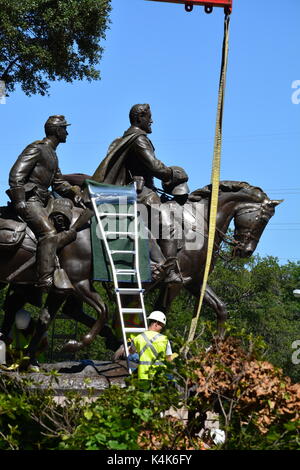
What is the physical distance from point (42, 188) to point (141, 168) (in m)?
1.53

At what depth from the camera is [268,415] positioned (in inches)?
299

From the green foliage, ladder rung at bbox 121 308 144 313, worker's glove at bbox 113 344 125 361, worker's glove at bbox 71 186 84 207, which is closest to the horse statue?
worker's glove at bbox 71 186 84 207

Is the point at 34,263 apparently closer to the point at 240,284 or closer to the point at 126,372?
the point at 126,372

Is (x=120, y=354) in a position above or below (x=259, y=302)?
above

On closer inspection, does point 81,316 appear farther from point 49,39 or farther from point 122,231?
point 49,39

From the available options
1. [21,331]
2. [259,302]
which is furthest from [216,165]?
[259,302]

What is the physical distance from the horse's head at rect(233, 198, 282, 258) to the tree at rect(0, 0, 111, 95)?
8.62m

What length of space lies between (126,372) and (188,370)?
14.2 ft

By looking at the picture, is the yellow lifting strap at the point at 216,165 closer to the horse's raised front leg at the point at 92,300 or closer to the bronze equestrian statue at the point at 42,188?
the horse's raised front leg at the point at 92,300

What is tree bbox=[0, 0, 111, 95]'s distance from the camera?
A: 19875 mm

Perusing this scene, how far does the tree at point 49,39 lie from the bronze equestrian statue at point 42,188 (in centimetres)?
772

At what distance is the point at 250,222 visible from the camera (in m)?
13.3
